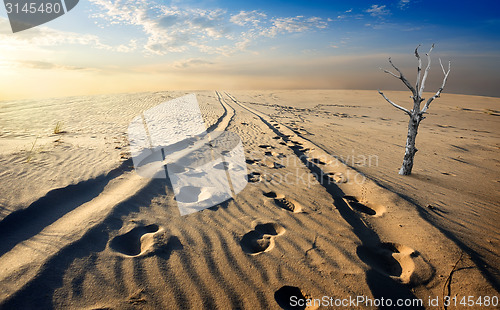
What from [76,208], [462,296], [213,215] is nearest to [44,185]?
[76,208]

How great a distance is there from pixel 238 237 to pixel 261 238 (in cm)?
29

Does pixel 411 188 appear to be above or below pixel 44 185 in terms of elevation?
below

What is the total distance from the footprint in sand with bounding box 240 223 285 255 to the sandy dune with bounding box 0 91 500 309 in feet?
0.05

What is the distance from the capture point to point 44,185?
3498mm

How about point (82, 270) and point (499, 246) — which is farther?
point (499, 246)

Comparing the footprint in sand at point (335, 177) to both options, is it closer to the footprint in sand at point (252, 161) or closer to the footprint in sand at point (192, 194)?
the footprint in sand at point (252, 161)

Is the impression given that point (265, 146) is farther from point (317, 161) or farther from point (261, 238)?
point (261, 238)

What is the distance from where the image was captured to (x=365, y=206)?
141 inches

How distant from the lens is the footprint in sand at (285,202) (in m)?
3.45

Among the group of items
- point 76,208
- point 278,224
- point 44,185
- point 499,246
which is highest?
point 44,185

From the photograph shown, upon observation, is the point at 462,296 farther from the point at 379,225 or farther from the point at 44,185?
the point at 44,185

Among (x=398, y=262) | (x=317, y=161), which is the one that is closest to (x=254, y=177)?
(x=317, y=161)

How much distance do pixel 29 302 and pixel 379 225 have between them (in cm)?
383

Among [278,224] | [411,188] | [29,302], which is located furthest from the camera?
[411,188]
